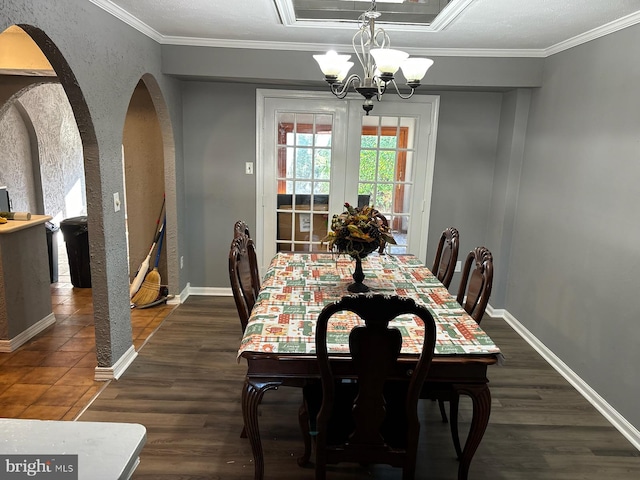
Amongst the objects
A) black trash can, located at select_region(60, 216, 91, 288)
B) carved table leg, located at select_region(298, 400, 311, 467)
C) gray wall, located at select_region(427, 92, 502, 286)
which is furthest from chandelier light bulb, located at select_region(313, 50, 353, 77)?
black trash can, located at select_region(60, 216, 91, 288)

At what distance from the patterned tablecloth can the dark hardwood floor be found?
0.76 meters

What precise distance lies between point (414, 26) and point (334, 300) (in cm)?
199

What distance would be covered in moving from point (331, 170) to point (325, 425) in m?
3.01

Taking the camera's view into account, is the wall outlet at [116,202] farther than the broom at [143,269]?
No

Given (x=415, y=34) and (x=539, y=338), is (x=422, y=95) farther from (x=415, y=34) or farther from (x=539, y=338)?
(x=539, y=338)

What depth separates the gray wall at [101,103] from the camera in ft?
7.11

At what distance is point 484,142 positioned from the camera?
430 centimetres

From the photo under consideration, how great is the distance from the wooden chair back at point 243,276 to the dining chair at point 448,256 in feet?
4.10

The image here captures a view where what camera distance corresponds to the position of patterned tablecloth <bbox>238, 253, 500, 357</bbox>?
186 centimetres

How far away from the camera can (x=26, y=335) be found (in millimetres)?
3391

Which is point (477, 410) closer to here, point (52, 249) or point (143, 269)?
point (143, 269)

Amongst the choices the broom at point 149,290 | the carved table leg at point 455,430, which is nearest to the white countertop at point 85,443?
the carved table leg at point 455,430

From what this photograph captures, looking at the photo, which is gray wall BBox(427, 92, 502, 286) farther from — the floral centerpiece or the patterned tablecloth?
the floral centerpiece

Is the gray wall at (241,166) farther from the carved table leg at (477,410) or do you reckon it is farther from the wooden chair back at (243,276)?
the carved table leg at (477,410)
